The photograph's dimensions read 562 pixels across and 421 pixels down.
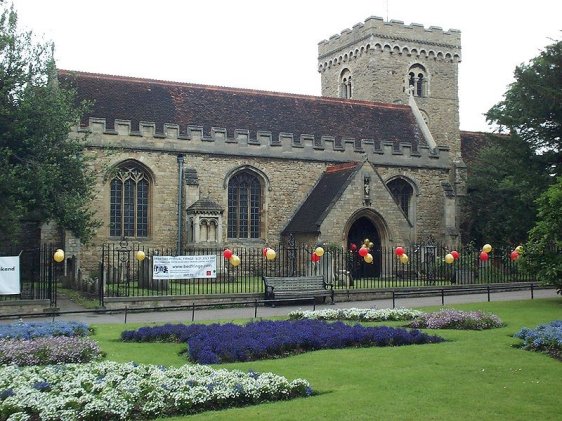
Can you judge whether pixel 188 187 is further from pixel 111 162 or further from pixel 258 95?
pixel 258 95

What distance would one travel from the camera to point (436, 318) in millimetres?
18266

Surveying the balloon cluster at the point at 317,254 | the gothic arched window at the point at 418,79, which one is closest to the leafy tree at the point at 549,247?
the balloon cluster at the point at 317,254

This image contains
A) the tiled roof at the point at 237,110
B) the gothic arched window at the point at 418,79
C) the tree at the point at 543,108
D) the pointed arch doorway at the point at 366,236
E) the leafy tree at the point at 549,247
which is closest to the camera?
the leafy tree at the point at 549,247

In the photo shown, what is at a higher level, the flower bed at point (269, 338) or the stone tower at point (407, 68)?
the stone tower at point (407, 68)

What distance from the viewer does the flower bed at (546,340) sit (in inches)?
556

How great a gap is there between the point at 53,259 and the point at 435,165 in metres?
22.3

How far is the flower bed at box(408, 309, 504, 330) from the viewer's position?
17.8 metres

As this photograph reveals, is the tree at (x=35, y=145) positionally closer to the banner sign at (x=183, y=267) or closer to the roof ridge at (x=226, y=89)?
the banner sign at (x=183, y=267)

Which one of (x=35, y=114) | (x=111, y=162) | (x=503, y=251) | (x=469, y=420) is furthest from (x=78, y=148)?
(x=469, y=420)

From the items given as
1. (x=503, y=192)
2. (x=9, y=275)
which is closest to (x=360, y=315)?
(x=9, y=275)

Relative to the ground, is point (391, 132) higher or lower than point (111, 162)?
higher

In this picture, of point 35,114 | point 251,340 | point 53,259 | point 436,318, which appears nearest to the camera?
point 251,340

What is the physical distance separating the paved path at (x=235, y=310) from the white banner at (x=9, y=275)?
125 centimetres

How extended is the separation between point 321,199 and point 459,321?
56.2 feet
